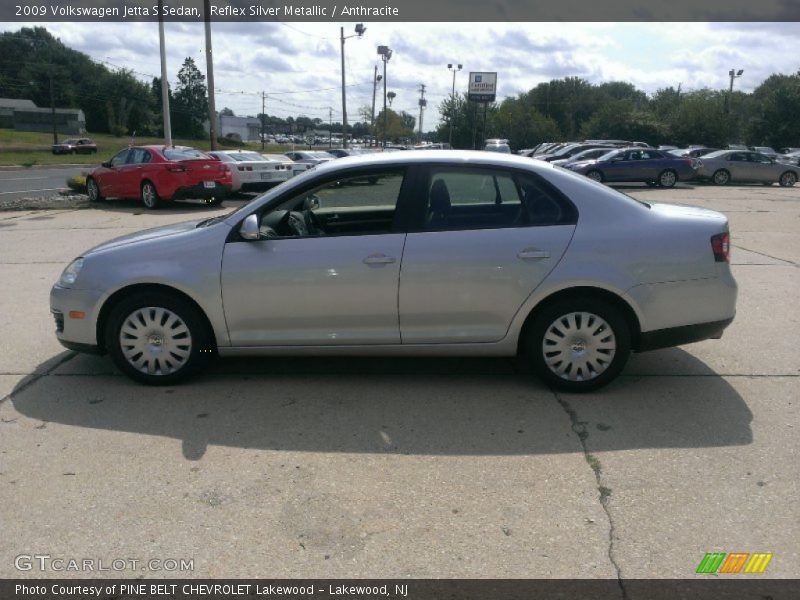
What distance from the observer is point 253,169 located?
1931cm

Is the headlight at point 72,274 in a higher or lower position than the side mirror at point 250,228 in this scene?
lower

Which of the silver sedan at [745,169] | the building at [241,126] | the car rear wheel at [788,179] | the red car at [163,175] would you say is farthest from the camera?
the building at [241,126]

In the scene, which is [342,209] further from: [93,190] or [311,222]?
[93,190]

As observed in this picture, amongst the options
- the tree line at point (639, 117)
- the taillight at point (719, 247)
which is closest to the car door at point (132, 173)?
the taillight at point (719, 247)

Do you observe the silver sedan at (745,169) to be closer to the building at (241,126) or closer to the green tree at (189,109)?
the green tree at (189,109)

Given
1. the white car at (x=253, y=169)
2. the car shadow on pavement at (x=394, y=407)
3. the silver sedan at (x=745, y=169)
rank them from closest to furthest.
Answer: the car shadow on pavement at (x=394, y=407) → the white car at (x=253, y=169) → the silver sedan at (x=745, y=169)

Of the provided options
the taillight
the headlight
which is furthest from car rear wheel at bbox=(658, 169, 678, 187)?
the headlight

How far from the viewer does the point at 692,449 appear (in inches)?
152

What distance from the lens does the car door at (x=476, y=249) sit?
14.7 ft

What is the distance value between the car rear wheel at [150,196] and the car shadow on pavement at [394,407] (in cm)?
1184
